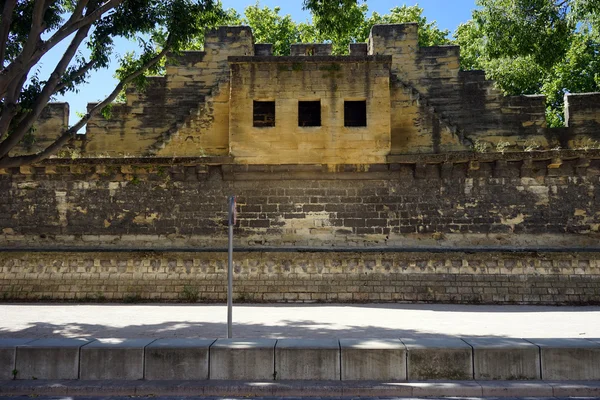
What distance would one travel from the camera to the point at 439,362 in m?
6.39

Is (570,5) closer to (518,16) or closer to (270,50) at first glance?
(518,16)

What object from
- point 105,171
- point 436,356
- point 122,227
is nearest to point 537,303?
point 436,356

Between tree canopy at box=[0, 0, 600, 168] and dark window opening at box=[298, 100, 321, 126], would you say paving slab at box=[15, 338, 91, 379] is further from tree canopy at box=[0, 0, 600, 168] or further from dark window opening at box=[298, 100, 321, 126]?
dark window opening at box=[298, 100, 321, 126]

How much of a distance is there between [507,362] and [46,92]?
30.8ft

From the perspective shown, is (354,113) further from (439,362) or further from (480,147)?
(439,362)

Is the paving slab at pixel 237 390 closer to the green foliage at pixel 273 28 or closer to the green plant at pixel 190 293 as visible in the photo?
the green plant at pixel 190 293

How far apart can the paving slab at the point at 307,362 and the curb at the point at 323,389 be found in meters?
0.23

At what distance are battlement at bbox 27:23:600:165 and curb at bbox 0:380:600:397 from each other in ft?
27.1

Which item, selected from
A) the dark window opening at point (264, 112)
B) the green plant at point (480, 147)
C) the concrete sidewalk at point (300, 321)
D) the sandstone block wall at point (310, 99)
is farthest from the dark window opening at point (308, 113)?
the concrete sidewalk at point (300, 321)

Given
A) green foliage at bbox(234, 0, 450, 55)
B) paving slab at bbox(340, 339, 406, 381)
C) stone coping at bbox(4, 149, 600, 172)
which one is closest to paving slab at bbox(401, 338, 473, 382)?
paving slab at bbox(340, 339, 406, 381)

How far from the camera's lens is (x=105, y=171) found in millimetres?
13852

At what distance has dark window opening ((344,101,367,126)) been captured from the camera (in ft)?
46.2

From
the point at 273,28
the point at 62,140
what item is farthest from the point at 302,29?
the point at 62,140

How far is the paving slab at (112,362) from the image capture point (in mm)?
A: 6418
